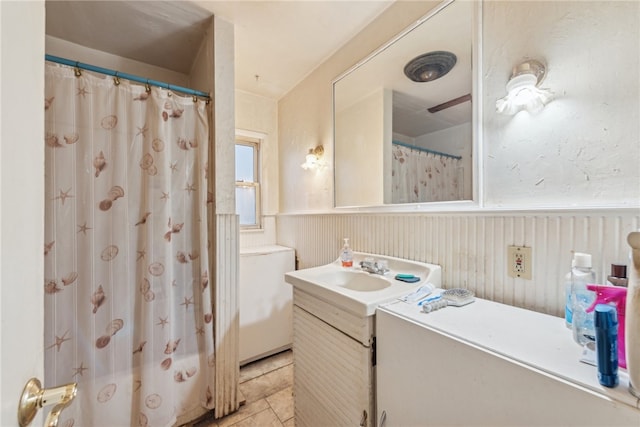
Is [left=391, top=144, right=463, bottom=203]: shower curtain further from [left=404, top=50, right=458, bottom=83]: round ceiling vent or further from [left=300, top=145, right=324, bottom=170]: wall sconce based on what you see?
[left=300, top=145, right=324, bottom=170]: wall sconce

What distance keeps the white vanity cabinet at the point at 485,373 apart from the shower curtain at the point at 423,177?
1.70ft

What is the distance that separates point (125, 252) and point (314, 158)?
137 centimetres

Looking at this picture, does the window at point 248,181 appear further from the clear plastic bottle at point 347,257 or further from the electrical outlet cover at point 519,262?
the electrical outlet cover at point 519,262

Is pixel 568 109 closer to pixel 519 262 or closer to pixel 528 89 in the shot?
pixel 528 89

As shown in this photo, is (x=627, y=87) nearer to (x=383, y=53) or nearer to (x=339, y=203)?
(x=383, y=53)

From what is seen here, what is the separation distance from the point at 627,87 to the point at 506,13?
1.67 feet

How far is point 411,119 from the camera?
4.65 ft

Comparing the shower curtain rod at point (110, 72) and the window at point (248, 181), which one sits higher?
the shower curtain rod at point (110, 72)

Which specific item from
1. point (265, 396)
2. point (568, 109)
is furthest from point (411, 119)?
point (265, 396)

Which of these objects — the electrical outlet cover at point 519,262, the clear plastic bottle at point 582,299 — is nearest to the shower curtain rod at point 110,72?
the electrical outlet cover at point 519,262

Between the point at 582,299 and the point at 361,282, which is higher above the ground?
the point at 582,299

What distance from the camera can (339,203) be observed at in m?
1.85

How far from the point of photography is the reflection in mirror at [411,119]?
3.82 feet

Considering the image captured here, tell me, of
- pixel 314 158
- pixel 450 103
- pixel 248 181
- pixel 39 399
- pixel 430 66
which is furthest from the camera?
pixel 248 181
